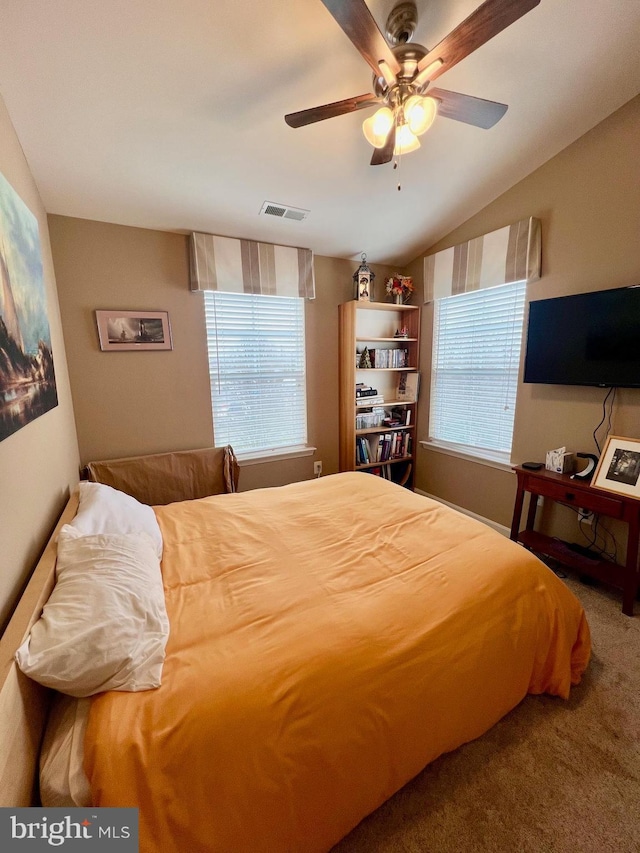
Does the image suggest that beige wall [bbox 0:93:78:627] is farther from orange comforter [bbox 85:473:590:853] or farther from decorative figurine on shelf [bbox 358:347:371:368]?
decorative figurine on shelf [bbox 358:347:371:368]

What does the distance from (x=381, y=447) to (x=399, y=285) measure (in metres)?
1.65

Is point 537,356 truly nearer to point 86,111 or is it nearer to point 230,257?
point 230,257

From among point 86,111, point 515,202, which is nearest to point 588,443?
point 515,202

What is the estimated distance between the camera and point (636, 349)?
1.89 m

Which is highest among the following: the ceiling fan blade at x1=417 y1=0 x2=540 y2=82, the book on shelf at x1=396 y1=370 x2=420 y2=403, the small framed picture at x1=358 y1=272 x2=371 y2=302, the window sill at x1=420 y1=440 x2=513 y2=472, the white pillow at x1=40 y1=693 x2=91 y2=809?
the ceiling fan blade at x1=417 y1=0 x2=540 y2=82

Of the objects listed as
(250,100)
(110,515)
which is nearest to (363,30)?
(250,100)

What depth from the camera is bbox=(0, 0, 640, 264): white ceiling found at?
1.30 m

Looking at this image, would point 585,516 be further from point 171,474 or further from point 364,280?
Result: point 171,474

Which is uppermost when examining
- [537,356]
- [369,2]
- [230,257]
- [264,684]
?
[369,2]

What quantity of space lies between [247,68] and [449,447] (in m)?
3.01

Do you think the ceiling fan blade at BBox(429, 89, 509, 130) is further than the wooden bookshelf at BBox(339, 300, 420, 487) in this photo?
No

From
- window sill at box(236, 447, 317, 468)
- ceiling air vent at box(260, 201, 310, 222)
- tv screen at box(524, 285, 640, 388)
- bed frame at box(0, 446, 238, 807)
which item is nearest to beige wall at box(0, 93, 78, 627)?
bed frame at box(0, 446, 238, 807)

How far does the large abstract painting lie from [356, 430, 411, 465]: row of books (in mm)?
2506

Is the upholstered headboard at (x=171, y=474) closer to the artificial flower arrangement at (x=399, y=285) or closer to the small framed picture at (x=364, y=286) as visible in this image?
the small framed picture at (x=364, y=286)
